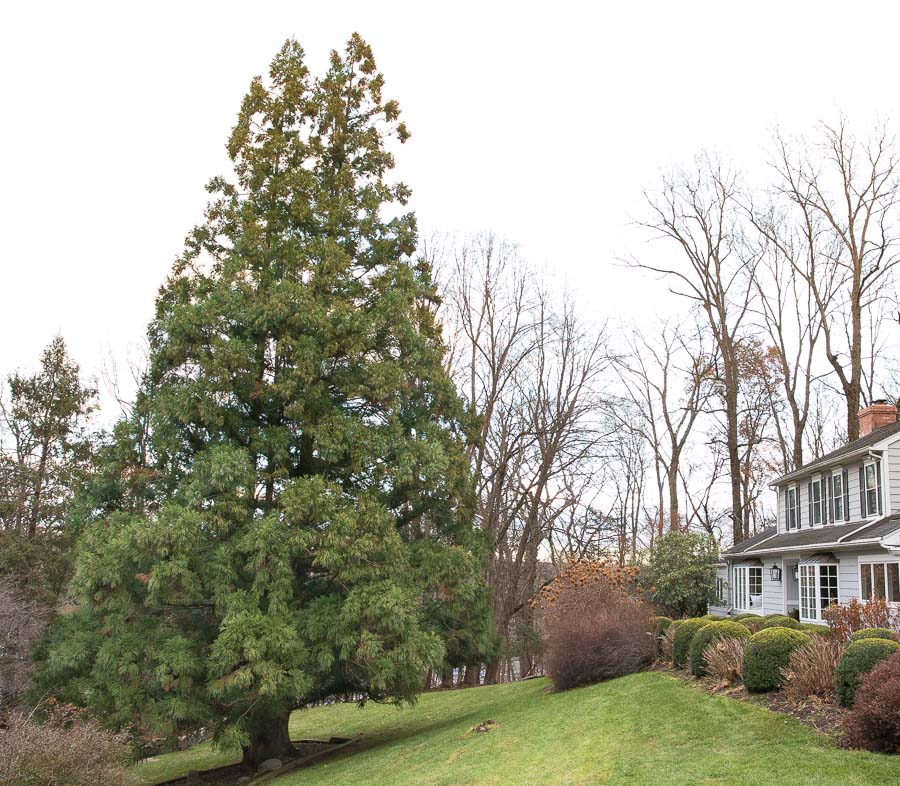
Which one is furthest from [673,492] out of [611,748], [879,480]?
[611,748]

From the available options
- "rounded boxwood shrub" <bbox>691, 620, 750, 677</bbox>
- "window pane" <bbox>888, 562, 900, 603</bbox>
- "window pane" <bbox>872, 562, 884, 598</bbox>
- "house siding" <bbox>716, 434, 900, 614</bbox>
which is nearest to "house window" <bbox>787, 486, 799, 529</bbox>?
"house siding" <bbox>716, 434, 900, 614</bbox>

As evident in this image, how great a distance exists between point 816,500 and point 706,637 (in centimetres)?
1127

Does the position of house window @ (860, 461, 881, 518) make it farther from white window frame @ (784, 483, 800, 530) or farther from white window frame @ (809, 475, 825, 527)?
white window frame @ (784, 483, 800, 530)

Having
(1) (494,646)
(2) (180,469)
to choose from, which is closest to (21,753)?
(2) (180,469)

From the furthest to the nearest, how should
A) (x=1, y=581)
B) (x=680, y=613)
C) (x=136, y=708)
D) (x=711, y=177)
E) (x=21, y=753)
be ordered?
1. (x=711, y=177)
2. (x=680, y=613)
3. (x=1, y=581)
4. (x=136, y=708)
5. (x=21, y=753)

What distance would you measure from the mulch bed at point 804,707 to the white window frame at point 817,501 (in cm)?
1149

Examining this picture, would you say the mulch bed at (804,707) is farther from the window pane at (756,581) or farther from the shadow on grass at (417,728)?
the window pane at (756,581)

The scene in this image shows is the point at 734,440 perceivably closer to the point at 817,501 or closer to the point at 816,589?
the point at 817,501

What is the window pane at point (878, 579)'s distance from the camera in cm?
1670

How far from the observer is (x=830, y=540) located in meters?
18.9

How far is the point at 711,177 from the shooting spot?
29.6m

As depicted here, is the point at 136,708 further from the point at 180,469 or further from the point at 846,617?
the point at 846,617

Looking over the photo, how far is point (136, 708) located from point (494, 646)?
6630 mm

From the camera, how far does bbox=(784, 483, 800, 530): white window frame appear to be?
24261 mm
